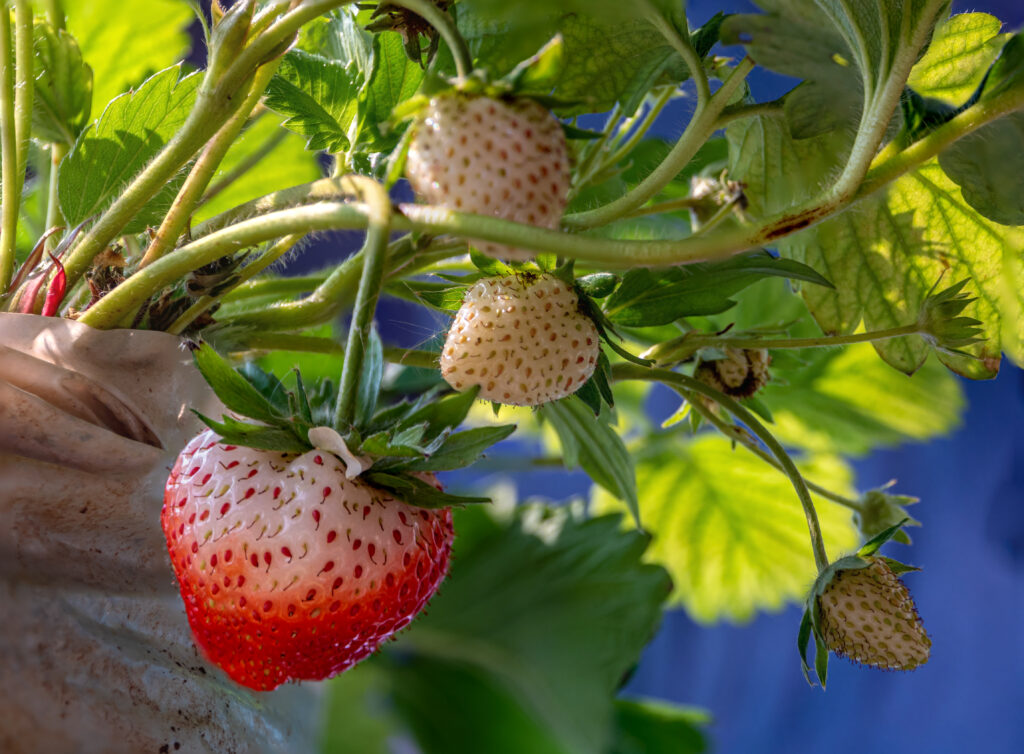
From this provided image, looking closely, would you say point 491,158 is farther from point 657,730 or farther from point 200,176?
point 657,730

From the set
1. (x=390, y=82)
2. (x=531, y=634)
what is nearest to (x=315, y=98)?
(x=390, y=82)

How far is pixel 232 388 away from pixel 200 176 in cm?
8

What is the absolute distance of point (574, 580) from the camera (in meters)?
0.63

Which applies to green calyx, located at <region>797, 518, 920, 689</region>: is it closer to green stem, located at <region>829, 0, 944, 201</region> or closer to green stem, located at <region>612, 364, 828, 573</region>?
green stem, located at <region>612, 364, 828, 573</region>

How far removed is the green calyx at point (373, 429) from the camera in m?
0.25

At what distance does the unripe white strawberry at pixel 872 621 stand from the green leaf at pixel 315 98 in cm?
23

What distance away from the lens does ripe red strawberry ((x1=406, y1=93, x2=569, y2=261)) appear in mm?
199

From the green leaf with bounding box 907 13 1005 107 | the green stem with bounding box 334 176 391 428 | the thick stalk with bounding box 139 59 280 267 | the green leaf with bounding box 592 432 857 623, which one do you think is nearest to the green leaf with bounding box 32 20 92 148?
the thick stalk with bounding box 139 59 280 267

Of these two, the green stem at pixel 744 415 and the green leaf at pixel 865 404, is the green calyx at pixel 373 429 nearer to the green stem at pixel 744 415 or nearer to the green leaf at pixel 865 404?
the green stem at pixel 744 415

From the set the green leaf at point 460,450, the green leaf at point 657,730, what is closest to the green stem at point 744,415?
the green leaf at point 460,450

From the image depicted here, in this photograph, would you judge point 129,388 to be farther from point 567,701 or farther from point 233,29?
point 567,701

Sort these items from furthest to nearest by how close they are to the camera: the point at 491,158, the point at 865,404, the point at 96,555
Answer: the point at 865,404
the point at 96,555
the point at 491,158

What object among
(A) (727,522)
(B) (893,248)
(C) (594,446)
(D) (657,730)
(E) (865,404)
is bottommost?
(D) (657,730)

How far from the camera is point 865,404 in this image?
0.65 metres
